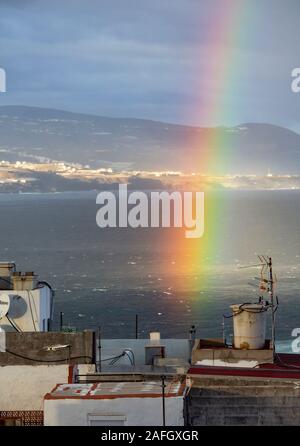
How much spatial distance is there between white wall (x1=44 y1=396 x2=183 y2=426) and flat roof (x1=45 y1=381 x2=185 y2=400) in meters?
0.10

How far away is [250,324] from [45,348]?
5.03 m

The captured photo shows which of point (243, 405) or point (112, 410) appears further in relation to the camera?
point (243, 405)

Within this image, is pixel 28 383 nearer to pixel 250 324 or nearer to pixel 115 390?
pixel 115 390

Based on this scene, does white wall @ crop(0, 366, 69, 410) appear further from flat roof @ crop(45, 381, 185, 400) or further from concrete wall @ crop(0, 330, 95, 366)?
flat roof @ crop(45, 381, 185, 400)

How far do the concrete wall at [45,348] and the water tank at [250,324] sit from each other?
3765mm

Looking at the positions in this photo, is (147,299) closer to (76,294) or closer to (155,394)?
(76,294)

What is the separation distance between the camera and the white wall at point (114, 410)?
683 inches

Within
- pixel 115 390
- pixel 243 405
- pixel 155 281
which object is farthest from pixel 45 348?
pixel 155 281

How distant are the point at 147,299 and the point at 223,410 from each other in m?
86.4

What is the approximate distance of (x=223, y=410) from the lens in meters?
18.6

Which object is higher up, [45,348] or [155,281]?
[155,281]

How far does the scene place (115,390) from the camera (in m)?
18.4

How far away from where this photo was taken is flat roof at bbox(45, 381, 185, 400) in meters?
17.5
